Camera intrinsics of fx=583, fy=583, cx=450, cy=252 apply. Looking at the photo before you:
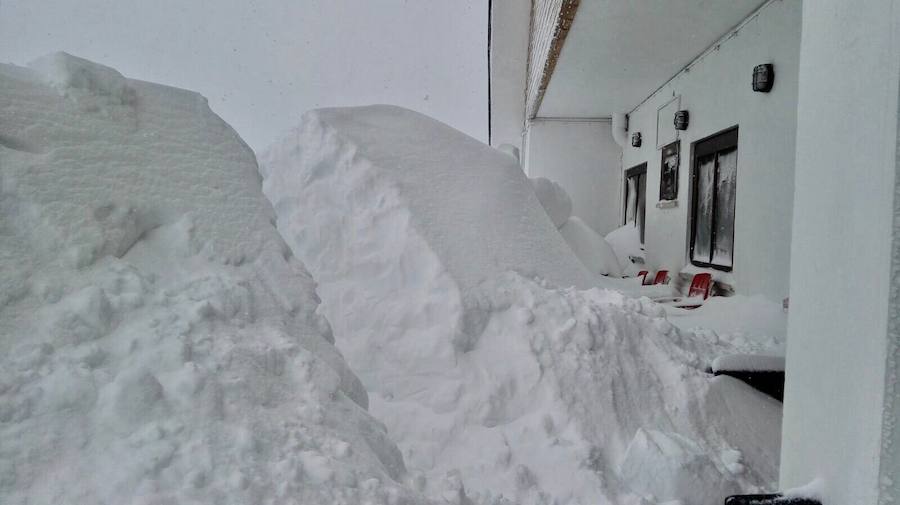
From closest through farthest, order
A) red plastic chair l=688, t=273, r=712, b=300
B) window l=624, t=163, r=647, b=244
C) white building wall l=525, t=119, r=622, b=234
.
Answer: red plastic chair l=688, t=273, r=712, b=300 → window l=624, t=163, r=647, b=244 → white building wall l=525, t=119, r=622, b=234

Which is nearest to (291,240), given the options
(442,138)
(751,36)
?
(442,138)

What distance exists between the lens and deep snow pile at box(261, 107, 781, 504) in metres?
2.41

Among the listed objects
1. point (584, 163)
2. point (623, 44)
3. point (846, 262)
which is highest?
point (623, 44)

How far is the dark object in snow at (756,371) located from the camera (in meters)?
3.10

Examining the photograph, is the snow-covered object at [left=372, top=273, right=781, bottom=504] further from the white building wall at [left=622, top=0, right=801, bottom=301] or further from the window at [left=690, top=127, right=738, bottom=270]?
the window at [left=690, top=127, right=738, bottom=270]

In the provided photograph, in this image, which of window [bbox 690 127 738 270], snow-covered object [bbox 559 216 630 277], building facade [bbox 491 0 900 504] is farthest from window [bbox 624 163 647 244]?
window [bbox 690 127 738 270]

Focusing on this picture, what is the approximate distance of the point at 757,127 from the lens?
5367 millimetres

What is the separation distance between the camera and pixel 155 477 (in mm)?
1147

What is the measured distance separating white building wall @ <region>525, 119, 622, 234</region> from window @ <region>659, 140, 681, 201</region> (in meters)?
3.15

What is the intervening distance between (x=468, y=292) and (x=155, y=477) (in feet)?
6.77

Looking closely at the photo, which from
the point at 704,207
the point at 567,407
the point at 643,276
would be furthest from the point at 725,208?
the point at 567,407

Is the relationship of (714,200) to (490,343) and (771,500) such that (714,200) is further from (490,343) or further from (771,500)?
(771,500)

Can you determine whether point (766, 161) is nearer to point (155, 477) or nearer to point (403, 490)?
point (403, 490)

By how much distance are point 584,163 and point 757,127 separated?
6581 millimetres
